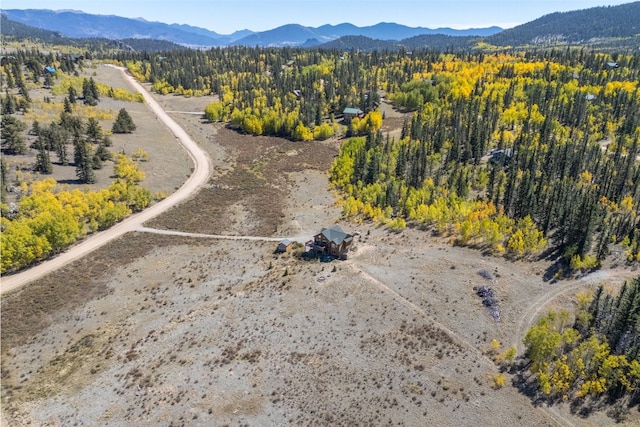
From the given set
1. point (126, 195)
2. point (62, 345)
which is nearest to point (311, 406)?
point (62, 345)

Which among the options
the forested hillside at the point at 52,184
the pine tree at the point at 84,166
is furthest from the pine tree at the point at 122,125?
the pine tree at the point at 84,166

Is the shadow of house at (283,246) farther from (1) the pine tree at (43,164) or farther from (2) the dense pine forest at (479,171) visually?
(1) the pine tree at (43,164)

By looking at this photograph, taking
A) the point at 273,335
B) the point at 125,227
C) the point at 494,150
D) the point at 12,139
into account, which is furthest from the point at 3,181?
the point at 494,150

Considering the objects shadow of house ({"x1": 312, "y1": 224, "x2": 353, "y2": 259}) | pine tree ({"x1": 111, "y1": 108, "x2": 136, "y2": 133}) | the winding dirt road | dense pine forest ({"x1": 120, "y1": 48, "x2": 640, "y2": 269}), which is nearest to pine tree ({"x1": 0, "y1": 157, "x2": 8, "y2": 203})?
the winding dirt road

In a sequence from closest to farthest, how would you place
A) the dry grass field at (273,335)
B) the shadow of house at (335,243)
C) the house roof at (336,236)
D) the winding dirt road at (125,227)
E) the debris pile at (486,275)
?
1. the dry grass field at (273,335)
2. the debris pile at (486,275)
3. the winding dirt road at (125,227)
4. the house roof at (336,236)
5. the shadow of house at (335,243)

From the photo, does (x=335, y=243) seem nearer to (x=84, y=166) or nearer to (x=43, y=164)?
(x=84, y=166)

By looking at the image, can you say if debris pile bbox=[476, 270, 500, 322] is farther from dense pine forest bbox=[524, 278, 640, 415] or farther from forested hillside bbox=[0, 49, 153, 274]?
forested hillside bbox=[0, 49, 153, 274]
